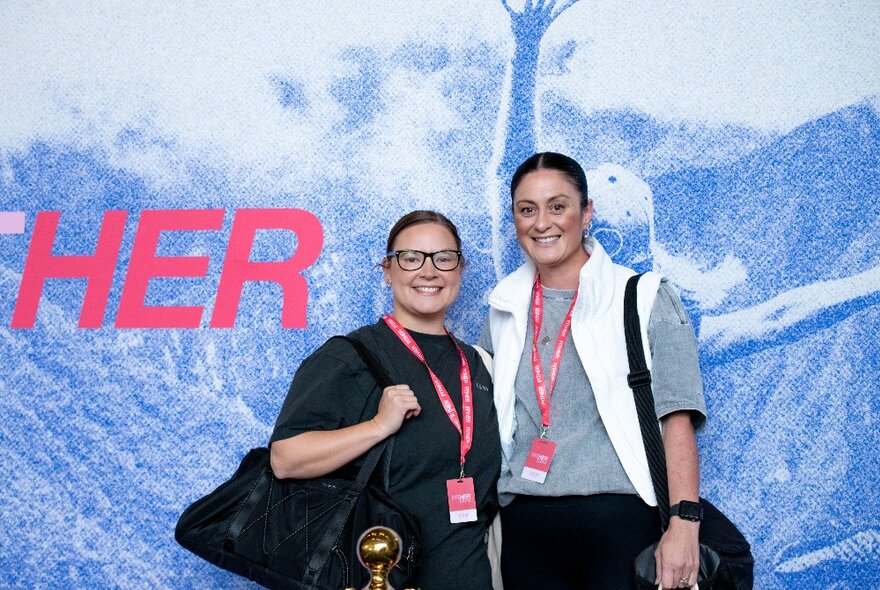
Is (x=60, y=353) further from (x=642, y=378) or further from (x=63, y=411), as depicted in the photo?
(x=642, y=378)

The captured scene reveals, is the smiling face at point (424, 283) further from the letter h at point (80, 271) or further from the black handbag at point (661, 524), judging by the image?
the letter h at point (80, 271)

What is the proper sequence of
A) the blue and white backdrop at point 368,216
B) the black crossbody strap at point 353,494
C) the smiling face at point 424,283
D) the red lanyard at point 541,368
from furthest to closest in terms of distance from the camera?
the blue and white backdrop at point 368,216
the smiling face at point 424,283
the red lanyard at point 541,368
the black crossbody strap at point 353,494

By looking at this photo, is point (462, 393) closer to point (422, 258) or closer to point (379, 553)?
point (422, 258)

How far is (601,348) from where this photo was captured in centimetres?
176

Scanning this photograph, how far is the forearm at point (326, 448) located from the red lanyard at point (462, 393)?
205 mm

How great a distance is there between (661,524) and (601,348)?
16.3 inches

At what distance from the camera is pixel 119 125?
2.61 metres

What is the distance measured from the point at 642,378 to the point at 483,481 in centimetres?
44

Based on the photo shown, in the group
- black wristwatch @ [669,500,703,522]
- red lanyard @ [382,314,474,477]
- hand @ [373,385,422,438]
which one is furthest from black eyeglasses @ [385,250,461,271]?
black wristwatch @ [669,500,703,522]

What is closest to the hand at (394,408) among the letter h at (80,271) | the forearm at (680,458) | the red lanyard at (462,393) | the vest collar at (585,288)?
the red lanyard at (462,393)

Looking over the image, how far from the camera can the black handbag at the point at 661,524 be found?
5.08 feet

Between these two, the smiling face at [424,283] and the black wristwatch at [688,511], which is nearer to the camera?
the black wristwatch at [688,511]

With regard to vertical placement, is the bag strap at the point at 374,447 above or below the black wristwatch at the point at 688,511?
above

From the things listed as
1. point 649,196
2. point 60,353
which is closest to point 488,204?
point 649,196
